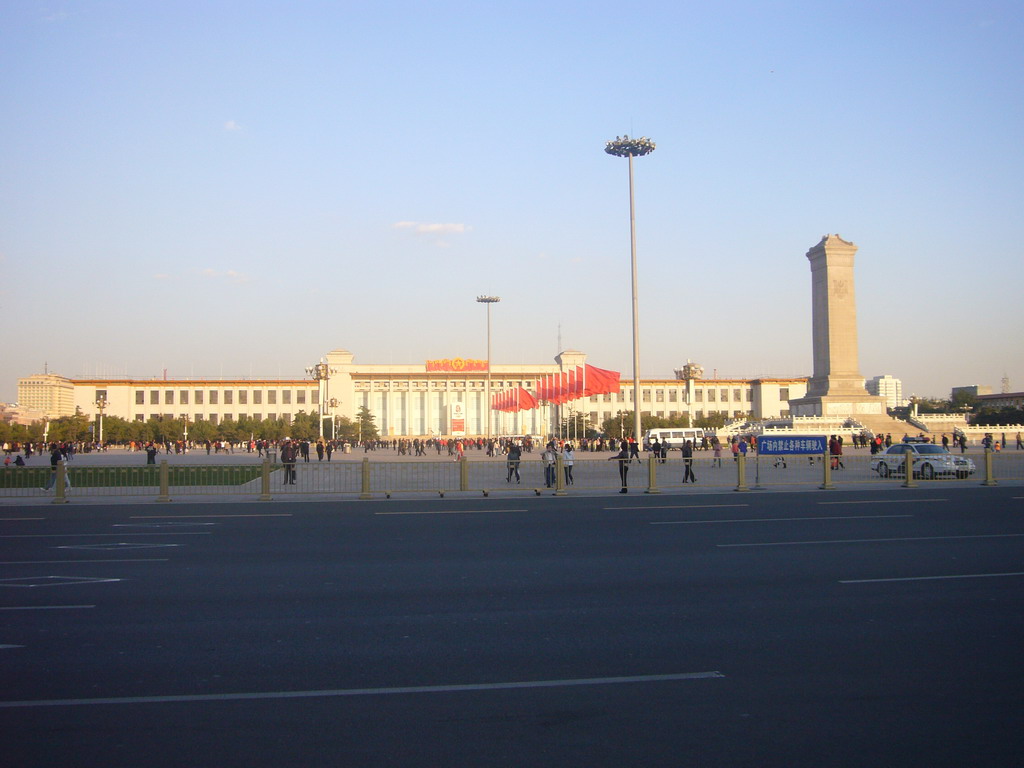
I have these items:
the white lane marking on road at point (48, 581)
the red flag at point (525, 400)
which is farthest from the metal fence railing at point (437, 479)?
the red flag at point (525, 400)

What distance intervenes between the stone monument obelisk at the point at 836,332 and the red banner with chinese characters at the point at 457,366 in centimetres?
7412

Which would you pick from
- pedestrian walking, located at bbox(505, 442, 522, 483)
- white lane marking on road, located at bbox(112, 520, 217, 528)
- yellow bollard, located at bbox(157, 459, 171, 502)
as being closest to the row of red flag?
pedestrian walking, located at bbox(505, 442, 522, 483)

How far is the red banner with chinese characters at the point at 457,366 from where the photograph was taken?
470ft

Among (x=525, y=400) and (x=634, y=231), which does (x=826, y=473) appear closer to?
(x=634, y=231)

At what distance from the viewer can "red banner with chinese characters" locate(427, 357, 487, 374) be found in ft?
470

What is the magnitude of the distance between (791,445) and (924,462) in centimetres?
592

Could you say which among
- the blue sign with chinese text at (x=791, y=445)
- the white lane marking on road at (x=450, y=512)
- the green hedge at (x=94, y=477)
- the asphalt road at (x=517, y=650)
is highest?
the blue sign with chinese text at (x=791, y=445)

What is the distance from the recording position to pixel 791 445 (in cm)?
2805

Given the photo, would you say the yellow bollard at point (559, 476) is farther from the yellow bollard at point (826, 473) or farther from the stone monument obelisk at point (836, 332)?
the stone monument obelisk at point (836, 332)

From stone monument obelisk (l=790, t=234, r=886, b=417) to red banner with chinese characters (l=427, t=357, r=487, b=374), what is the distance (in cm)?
7412

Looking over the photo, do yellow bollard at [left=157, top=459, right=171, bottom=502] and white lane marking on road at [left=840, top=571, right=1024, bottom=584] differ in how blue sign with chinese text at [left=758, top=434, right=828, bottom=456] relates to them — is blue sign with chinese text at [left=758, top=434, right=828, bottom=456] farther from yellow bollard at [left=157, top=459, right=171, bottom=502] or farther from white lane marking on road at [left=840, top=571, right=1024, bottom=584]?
yellow bollard at [left=157, top=459, right=171, bottom=502]

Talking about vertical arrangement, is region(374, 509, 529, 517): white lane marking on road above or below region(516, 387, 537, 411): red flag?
below

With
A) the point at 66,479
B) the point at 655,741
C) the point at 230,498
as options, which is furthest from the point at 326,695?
the point at 66,479

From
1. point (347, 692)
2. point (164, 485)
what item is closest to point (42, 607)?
point (347, 692)
